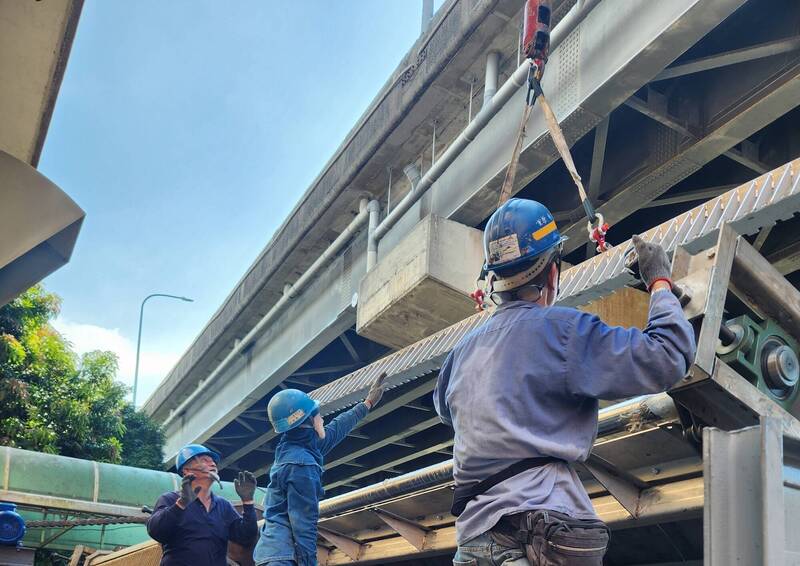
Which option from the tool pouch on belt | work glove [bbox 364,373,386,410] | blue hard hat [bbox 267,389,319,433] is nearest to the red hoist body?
work glove [bbox 364,373,386,410]

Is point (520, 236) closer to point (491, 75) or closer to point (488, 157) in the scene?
point (488, 157)

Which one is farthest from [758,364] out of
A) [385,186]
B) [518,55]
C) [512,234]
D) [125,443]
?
[125,443]

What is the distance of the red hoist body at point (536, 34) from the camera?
20.5 feet

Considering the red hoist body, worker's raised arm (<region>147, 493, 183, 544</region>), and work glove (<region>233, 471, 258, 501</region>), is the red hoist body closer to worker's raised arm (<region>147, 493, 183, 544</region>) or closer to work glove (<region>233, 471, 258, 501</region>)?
work glove (<region>233, 471, 258, 501</region>)

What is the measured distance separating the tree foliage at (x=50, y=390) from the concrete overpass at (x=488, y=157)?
4.70 metres

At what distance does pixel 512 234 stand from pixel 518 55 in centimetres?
637

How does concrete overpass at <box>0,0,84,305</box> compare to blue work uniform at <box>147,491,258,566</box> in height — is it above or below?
above

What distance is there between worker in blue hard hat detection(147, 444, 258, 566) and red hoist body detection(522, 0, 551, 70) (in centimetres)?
342

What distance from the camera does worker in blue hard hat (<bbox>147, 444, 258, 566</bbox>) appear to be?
6.14 metres

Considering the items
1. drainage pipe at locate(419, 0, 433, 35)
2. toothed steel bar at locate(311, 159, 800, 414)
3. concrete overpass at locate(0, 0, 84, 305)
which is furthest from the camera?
drainage pipe at locate(419, 0, 433, 35)

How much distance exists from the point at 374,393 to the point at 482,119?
13.3ft

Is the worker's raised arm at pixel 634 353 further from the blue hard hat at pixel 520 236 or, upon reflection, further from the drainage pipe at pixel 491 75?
the drainage pipe at pixel 491 75

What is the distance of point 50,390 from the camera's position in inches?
715

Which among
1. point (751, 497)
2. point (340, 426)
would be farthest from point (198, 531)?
point (751, 497)
